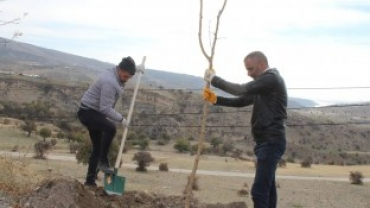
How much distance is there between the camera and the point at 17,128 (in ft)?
139

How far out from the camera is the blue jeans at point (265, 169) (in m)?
5.82

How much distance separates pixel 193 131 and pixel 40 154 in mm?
42043

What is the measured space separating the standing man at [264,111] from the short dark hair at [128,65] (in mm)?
1502

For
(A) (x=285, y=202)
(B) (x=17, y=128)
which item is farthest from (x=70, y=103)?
(A) (x=285, y=202)

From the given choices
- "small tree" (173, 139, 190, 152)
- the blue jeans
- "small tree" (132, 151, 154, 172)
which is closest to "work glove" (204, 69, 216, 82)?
the blue jeans

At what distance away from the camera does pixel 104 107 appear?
7.01 m

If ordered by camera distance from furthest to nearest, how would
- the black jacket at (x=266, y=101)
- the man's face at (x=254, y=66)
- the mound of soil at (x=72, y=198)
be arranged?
the mound of soil at (x=72, y=198) → the man's face at (x=254, y=66) → the black jacket at (x=266, y=101)

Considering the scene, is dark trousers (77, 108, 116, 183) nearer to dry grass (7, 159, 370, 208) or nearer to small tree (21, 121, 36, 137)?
dry grass (7, 159, 370, 208)

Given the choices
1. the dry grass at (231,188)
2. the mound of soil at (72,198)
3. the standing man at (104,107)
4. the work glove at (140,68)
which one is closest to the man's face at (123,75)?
the standing man at (104,107)

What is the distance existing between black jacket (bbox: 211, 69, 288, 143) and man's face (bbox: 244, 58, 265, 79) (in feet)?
0.29

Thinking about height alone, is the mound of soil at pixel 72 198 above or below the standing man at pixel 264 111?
below

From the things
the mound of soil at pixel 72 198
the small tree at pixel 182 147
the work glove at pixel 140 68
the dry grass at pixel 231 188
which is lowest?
the dry grass at pixel 231 188

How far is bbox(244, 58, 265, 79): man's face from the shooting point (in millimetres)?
5895

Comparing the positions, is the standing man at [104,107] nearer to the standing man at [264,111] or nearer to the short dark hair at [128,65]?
the short dark hair at [128,65]
